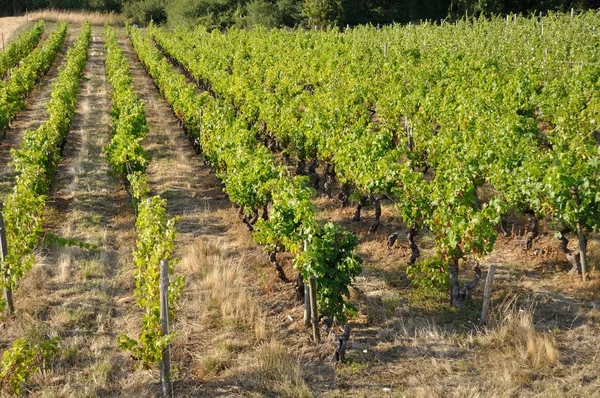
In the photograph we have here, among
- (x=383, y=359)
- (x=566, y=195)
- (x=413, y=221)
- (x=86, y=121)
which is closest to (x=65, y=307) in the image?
(x=383, y=359)

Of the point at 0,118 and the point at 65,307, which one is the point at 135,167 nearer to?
the point at 65,307

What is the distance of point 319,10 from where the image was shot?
41.7 meters

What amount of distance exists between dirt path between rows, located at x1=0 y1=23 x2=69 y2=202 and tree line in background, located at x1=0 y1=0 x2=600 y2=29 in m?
18.7

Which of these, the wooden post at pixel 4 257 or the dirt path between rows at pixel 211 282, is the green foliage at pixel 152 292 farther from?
the wooden post at pixel 4 257

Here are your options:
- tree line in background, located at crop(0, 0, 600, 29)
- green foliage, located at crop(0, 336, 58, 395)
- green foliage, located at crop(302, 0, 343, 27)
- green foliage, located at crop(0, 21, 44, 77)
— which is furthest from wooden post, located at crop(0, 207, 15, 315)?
green foliage, located at crop(302, 0, 343, 27)

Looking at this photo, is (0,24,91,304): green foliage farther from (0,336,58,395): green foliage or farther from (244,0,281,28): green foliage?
(244,0,281,28): green foliage

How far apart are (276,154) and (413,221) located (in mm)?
7405

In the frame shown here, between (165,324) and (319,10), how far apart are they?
3908 cm

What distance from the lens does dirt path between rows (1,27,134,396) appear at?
618 centimetres

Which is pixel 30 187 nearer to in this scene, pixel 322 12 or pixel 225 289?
pixel 225 289

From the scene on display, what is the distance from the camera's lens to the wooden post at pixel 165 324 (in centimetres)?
576

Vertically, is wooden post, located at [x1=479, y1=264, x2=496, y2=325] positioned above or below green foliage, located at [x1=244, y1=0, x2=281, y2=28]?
below

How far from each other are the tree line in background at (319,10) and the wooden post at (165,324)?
118 feet

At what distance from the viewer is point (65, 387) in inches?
231
